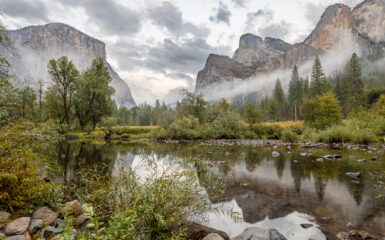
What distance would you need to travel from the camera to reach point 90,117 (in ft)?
146

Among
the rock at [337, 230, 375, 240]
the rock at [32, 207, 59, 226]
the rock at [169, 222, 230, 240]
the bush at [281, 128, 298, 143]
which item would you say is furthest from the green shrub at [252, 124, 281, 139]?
the rock at [32, 207, 59, 226]

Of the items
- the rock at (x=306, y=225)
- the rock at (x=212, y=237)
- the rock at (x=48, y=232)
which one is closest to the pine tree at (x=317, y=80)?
the rock at (x=306, y=225)

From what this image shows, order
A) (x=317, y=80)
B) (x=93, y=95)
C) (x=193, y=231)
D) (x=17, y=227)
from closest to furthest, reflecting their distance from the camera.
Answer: (x=17, y=227), (x=193, y=231), (x=93, y=95), (x=317, y=80)

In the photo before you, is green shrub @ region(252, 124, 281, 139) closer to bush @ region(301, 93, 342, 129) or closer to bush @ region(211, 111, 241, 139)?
bush @ region(211, 111, 241, 139)

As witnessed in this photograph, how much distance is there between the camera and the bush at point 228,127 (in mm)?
35969

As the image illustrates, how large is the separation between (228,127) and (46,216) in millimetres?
33507

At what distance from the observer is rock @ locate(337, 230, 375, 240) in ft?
12.7

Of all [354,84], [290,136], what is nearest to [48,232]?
[290,136]

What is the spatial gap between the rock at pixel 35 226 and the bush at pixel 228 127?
33183 mm

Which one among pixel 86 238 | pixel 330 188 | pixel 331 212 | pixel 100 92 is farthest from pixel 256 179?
pixel 100 92

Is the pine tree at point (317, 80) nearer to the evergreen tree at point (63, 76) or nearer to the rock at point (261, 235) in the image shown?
the evergreen tree at point (63, 76)

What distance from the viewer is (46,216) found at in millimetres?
4180

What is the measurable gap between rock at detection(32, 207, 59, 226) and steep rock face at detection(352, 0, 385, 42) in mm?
245681

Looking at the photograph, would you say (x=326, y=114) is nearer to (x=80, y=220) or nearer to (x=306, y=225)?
(x=306, y=225)
